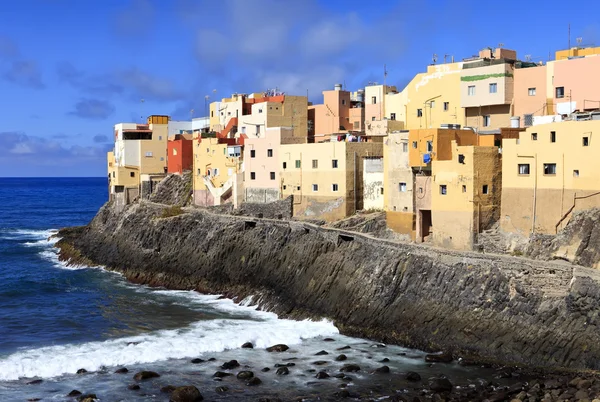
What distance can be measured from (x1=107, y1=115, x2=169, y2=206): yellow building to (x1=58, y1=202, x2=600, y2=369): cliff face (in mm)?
16726

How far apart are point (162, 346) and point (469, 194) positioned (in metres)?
19.9

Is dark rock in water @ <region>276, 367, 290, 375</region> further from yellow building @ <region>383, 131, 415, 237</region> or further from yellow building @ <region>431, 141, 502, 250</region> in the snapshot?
yellow building @ <region>383, 131, 415, 237</region>

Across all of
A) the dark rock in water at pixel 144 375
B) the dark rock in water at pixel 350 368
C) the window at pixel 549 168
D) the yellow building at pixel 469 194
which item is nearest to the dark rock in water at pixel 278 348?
the dark rock in water at pixel 350 368

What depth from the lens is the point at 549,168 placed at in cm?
4206

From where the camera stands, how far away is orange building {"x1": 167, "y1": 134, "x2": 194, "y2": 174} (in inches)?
3194

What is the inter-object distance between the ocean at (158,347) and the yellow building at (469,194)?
30.4 ft

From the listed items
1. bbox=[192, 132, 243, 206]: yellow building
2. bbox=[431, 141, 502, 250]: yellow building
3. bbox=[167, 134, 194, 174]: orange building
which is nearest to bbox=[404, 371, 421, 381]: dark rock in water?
bbox=[431, 141, 502, 250]: yellow building

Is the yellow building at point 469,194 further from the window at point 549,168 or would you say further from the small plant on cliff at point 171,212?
the small plant on cliff at point 171,212

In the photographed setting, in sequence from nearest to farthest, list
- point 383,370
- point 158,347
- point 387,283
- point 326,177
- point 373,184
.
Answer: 1. point 383,370
2. point 158,347
3. point 387,283
4. point 373,184
5. point 326,177

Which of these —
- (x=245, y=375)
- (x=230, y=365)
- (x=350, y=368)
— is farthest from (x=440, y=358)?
(x=230, y=365)

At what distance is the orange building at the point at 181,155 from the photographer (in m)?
81.1

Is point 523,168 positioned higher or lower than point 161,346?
higher

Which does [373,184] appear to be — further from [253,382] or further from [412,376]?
[253,382]

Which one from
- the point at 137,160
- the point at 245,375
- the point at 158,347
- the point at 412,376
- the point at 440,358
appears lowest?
the point at 245,375
